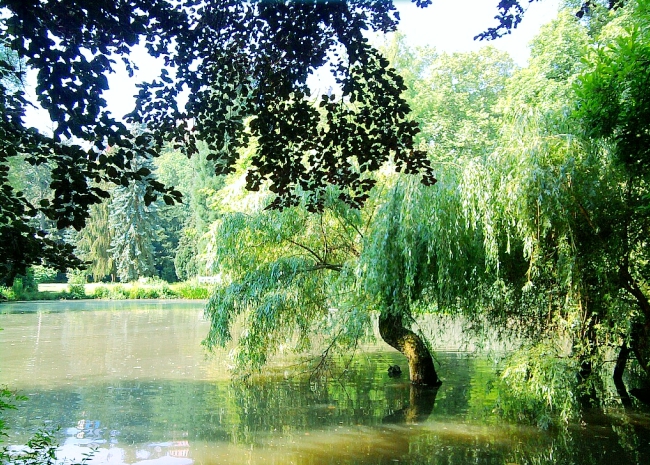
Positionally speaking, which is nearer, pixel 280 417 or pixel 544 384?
pixel 544 384

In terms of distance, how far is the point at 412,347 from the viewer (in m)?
10.1

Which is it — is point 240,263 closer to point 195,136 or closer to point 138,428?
point 138,428

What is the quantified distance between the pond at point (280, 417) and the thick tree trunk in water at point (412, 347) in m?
0.26

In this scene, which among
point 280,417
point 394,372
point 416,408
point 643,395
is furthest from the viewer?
point 394,372

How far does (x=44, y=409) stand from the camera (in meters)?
8.90

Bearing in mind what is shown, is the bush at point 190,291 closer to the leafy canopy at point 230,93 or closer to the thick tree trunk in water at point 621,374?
the thick tree trunk in water at point 621,374

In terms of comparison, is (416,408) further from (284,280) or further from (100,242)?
(100,242)

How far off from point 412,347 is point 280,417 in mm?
2664

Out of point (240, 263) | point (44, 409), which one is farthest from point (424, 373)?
point (44, 409)

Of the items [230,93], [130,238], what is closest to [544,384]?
[230,93]

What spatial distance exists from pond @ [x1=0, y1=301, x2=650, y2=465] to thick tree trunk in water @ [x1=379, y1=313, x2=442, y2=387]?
26 centimetres

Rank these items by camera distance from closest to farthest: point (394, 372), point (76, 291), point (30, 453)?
point (30, 453) → point (394, 372) → point (76, 291)

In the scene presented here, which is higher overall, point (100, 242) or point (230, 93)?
point (100, 242)

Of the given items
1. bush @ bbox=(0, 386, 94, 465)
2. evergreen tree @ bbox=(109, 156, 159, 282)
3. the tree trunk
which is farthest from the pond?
evergreen tree @ bbox=(109, 156, 159, 282)
